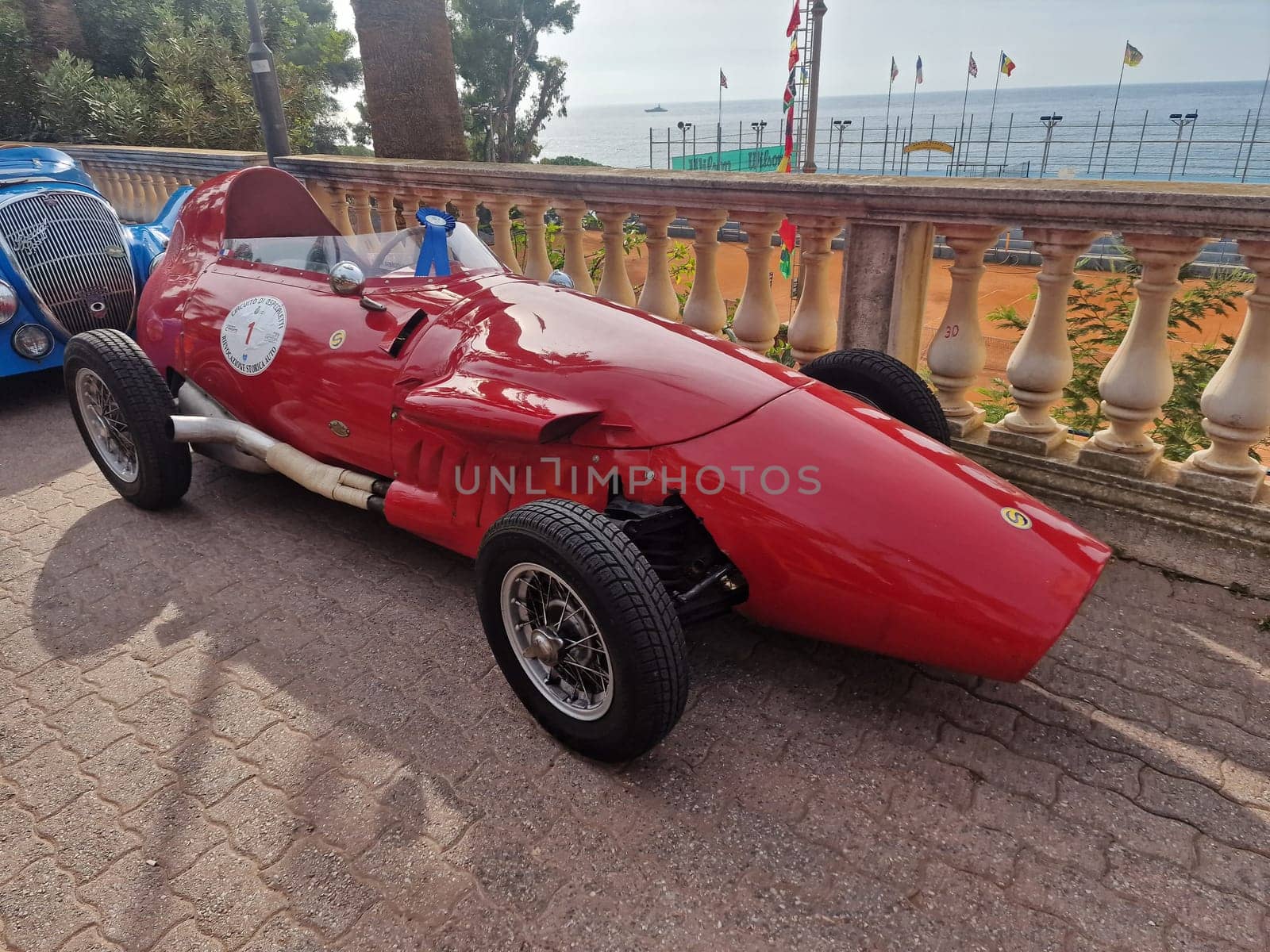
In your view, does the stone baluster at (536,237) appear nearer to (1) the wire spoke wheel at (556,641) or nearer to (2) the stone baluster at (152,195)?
(1) the wire spoke wheel at (556,641)

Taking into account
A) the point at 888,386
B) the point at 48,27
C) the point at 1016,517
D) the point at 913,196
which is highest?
the point at 48,27

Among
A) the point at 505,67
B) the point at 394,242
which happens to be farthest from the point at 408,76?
the point at 505,67

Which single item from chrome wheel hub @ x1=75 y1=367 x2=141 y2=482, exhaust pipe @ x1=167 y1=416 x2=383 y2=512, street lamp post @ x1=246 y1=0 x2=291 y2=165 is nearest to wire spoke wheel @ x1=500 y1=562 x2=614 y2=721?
exhaust pipe @ x1=167 y1=416 x2=383 y2=512

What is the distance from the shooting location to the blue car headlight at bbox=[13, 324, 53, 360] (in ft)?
15.9

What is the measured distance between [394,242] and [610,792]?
2.44 meters

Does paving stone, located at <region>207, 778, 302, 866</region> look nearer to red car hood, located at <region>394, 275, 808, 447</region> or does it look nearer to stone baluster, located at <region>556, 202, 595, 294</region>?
red car hood, located at <region>394, 275, 808, 447</region>

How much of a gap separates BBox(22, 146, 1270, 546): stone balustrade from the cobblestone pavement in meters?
0.52

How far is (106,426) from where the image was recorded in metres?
3.81

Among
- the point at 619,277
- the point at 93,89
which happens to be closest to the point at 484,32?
the point at 93,89

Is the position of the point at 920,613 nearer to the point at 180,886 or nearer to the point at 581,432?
the point at 581,432

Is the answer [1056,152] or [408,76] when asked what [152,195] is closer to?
[408,76]

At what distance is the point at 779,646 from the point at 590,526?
1.01 m

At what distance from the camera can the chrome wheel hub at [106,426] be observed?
372 cm

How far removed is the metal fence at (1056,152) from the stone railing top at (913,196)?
1767cm
